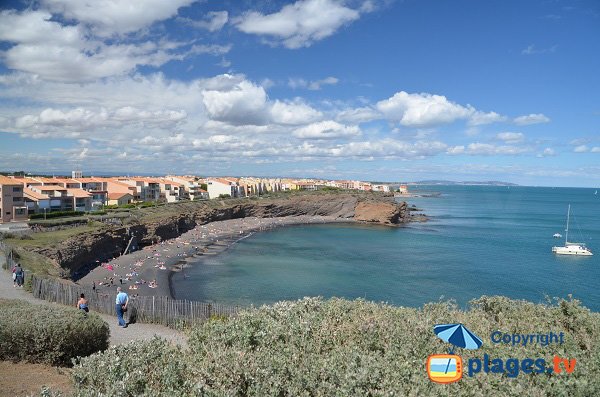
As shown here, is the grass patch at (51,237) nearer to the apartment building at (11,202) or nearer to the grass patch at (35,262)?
the grass patch at (35,262)

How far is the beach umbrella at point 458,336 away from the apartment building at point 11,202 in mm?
60558

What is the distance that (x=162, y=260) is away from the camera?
4850cm

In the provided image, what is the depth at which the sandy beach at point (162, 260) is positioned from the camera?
35.8 metres

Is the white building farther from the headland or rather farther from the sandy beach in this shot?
the sandy beach

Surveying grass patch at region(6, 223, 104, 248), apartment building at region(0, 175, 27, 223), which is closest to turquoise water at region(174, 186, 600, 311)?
grass patch at region(6, 223, 104, 248)

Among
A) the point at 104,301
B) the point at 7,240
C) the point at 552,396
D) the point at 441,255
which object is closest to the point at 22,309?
the point at 104,301

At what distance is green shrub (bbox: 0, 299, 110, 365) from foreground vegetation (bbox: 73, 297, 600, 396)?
3.89 metres

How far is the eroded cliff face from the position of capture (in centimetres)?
4088

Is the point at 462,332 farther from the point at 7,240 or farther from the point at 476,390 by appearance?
the point at 7,240

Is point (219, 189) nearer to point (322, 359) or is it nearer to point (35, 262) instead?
point (35, 262)

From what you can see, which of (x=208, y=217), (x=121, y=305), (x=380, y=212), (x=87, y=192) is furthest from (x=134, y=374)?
(x=380, y=212)

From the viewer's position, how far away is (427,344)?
6.82 meters

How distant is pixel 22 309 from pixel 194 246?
1962 inches

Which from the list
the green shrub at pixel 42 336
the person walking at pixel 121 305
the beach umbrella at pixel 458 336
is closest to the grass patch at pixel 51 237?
the person walking at pixel 121 305
